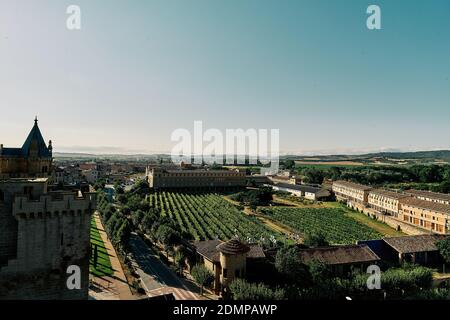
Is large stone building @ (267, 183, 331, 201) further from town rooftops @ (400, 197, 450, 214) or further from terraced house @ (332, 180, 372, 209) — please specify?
town rooftops @ (400, 197, 450, 214)

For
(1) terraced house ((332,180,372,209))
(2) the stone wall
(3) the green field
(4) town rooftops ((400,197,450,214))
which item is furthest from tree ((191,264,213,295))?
(1) terraced house ((332,180,372,209))

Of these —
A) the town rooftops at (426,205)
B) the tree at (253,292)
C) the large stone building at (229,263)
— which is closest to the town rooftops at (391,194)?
the town rooftops at (426,205)

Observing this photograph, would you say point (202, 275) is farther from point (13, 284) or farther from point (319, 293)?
point (13, 284)

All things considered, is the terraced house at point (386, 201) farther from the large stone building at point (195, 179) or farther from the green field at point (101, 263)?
the green field at point (101, 263)

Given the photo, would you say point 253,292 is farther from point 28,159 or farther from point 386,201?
point 386,201

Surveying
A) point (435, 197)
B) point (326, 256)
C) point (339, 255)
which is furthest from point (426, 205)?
point (326, 256)
